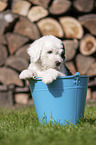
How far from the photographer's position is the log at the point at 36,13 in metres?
4.65

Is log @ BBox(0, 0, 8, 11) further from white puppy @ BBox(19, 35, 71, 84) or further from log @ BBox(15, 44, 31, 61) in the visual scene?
white puppy @ BBox(19, 35, 71, 84)

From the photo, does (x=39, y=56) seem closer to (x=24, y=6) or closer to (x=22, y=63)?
(x=22, y=63)

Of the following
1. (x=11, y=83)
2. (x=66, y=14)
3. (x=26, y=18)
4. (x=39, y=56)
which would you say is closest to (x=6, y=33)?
(x=26, y=18)

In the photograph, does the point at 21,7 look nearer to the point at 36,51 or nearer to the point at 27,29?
the point at 27,29

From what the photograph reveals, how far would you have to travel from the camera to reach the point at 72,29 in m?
4.71

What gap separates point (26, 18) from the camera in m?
4.68

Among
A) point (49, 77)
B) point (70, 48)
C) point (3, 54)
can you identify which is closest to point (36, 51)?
point (49, 77)

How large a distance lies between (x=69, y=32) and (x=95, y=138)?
333 cm

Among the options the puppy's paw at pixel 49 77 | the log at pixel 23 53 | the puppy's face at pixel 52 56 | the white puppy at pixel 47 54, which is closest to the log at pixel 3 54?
the log at pixel 23 53

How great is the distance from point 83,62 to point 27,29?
1.48 m

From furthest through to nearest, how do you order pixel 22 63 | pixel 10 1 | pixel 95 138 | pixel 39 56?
pixel 10 1 → pixel 22 63 → pixel 39 56 → pixel 95 138

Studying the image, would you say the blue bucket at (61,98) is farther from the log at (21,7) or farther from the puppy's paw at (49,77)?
the log at (21,7)

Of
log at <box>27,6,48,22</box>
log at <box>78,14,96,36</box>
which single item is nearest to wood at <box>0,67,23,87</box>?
log at <box>27,6,48,22</box>

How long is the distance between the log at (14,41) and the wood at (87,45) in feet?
4.20
